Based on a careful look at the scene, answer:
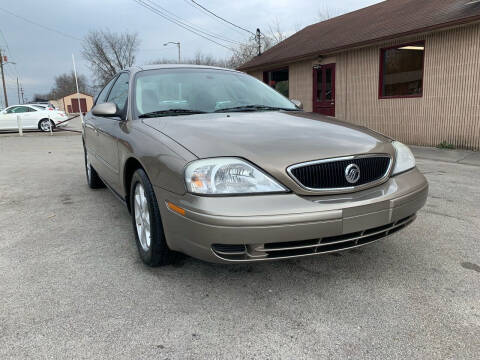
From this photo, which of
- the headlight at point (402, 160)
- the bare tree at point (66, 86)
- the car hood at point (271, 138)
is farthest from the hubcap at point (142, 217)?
the bare tree at point (66, 86)

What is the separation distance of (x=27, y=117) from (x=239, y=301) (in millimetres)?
19092

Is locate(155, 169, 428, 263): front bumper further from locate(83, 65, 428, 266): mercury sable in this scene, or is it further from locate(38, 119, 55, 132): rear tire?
locate(38, 119, 55, 132): rear tire

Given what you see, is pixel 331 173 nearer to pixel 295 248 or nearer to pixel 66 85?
pixel 295 248

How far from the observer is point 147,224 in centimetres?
268

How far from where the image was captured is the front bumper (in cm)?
198

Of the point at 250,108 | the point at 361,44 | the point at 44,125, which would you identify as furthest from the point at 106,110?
the point at 44,125

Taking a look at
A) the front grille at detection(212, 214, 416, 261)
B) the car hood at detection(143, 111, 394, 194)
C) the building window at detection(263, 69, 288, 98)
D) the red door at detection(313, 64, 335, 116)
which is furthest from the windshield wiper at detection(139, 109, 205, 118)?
the building window at detection(263, 69, 288, 98)

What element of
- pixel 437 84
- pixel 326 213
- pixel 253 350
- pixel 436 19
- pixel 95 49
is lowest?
pixel 253 350

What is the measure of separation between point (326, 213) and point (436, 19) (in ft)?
31.0

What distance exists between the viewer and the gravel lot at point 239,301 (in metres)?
1.88

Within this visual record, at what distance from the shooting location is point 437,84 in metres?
9.59

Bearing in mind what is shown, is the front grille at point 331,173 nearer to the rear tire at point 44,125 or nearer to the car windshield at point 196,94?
the car windshield at point 196,94

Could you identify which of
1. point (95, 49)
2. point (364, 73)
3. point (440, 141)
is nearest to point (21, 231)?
point (440, 141)

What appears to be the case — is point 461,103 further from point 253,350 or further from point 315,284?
point 253,350
